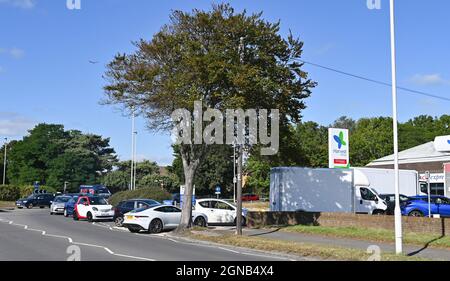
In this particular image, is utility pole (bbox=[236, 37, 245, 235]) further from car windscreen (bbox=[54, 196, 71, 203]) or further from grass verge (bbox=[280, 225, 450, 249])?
car windscreen (bbox=[54, 196, 71, 203])

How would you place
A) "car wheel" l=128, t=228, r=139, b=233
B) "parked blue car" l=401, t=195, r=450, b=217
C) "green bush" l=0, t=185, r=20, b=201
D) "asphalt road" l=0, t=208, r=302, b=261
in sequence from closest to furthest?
"asphalt road" l=0, t=208, r=302, b=261, "car wheel" l=128, t=228, r=139, b=233, "parked blue car" l=401, t=195, r=450, b=217, "green bush" l=0, t=185, r=20, b=201

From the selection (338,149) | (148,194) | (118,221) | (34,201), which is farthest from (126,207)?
(34,201)

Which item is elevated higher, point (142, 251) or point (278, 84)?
point (278, 84)

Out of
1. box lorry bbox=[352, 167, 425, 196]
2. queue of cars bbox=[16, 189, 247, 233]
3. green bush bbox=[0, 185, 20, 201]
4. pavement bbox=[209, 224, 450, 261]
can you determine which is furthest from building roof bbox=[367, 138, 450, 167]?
green bush bbox=[0, 185, 20, 201]

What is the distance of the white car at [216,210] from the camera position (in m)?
28.6

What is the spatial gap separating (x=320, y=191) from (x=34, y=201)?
34.9 meters

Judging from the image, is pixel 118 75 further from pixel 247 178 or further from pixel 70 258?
pixel 247 178

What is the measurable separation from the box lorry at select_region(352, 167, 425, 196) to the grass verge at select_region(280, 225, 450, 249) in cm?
1104

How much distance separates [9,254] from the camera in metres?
15.0

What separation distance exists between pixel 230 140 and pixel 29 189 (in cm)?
5680

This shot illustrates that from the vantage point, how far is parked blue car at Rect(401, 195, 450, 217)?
26906 millimetres

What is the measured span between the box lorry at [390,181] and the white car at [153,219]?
569 inches

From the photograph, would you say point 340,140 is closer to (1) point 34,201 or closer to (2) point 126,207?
(2) point 126,207
